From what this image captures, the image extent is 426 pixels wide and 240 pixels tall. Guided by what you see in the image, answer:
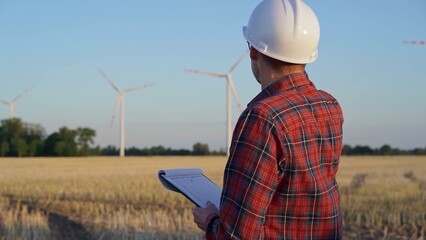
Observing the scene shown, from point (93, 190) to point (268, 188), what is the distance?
1834 cm

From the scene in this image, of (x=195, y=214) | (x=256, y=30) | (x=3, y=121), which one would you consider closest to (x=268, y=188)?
(x=195, y=214)

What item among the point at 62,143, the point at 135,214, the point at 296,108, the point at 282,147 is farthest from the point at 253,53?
the point at 62,143

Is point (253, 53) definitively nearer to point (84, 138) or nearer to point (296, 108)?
point (296, 108)

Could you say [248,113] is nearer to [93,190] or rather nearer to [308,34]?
[308,34]

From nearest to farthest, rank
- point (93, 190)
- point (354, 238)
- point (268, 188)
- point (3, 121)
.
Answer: point (268, 188) → point (354, 238) → point (93, 190) → point (3, 121)

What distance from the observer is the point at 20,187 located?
22234 mm

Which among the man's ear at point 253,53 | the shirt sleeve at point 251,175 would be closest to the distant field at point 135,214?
the man's ear at point 253,53

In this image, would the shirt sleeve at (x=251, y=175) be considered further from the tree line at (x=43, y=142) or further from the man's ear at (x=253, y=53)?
the tree line at (x=43, y=142)

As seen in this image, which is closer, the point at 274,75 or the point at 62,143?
the point at 274,75

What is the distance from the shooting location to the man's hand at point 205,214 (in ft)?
7.59

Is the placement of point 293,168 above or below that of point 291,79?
below

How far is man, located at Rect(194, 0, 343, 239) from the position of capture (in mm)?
2092

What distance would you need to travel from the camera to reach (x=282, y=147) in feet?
6.93

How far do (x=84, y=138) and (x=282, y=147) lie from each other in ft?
272
